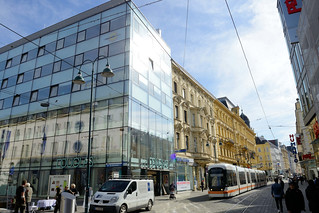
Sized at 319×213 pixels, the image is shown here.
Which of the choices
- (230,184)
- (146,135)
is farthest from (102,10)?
(230,184)

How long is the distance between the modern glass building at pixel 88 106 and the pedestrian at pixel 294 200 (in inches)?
507

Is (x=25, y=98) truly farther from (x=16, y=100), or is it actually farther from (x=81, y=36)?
(x=81, y=36)

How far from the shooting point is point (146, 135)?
74.0 ft

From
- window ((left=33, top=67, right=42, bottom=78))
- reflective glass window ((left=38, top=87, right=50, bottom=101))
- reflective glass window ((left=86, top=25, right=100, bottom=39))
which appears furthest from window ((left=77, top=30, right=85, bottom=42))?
reflective glass window ((left=38, top=87, right=50, bottom=101))

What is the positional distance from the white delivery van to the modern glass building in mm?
4878

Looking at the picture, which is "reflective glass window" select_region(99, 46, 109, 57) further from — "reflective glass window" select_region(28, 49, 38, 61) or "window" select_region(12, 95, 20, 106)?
"window" select_region(12, 95, 20, 106)

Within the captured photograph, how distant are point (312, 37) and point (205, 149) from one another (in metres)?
25.1

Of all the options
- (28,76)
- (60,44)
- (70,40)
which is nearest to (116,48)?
(70,40)

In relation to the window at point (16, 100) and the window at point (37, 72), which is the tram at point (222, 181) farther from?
the window at point (16, 100)

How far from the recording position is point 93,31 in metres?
24.9

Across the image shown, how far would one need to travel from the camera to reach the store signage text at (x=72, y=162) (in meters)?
20.3

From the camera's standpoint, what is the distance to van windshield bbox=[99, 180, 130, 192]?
1171 centimetres

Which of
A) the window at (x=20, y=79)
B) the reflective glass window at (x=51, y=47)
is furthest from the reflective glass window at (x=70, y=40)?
the window at (x=20, y=79)

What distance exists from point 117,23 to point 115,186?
17.6 m
